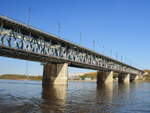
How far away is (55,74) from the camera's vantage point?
3039 inches

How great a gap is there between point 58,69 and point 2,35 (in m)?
29.9

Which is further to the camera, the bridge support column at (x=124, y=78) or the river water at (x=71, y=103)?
the bridge support column at (x=124, y=78)

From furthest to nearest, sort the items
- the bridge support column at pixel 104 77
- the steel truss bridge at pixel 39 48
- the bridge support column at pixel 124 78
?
the bridge support column at pixel 124 78
the bridge support column at pixel 104 77
the steel truss bridge at pixel 39 48

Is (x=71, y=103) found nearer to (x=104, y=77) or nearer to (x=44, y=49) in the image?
(x=44, y=49)

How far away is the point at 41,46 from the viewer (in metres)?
67.6

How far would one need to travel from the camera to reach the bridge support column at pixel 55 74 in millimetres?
75812

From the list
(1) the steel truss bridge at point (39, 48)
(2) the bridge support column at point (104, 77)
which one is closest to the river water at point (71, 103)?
→ (1) the steel truss bridge at point (39, 48)

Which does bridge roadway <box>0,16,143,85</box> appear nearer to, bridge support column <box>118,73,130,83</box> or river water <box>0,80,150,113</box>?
river water <box>0,80,150,113</box>

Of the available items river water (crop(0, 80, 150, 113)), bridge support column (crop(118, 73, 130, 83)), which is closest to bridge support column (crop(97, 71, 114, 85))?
bridge support column (crop(118, 73, 130, 83))

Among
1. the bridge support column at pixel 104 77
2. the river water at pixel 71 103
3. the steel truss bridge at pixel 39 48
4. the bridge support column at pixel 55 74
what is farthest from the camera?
the bridge support column at pixel 104 77

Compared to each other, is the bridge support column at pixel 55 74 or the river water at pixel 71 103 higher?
the bridge support column at pixel 55 74

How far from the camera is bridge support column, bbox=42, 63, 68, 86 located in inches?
2985

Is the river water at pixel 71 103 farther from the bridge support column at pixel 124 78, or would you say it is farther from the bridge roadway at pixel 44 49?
the bridge support column at pixel 124 78

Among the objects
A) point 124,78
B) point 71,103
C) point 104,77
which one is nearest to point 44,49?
point 71,103
